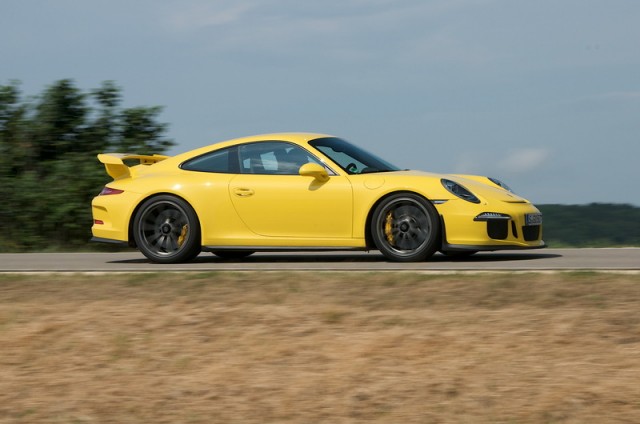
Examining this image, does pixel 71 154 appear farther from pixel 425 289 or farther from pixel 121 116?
pixel 425 289

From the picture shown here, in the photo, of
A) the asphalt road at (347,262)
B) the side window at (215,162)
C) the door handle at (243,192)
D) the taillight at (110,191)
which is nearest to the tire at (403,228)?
the asphalt road at (347,262)

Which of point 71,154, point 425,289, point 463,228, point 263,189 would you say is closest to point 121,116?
point 71,154

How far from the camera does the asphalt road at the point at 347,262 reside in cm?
1052

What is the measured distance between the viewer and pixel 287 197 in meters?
11.3

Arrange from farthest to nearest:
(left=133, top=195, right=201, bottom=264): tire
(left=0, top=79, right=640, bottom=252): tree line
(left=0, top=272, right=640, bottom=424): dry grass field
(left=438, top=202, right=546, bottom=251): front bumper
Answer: (left=0, top=79, right=640, bottom=252): tree line
(left=133, top=195, right=201, bottom=264): tire
(left=438, top=202, right=546, bottom=251): front bumper
(left=0, top=272, right=640, bottom=424): dry grass field

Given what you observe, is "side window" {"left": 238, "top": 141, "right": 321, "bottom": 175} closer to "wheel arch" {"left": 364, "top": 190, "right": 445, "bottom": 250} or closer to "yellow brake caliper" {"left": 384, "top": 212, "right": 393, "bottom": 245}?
"wheel arch" {"left": 364, "top": 190, "right": 445, "bottom": 250}

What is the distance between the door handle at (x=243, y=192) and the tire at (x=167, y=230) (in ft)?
1.74

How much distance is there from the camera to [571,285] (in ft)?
29.4

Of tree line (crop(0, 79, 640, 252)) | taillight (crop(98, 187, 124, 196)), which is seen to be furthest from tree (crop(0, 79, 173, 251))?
taillight (crop(98, 187, 124, 196))

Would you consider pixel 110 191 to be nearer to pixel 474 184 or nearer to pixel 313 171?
pixel 313 171

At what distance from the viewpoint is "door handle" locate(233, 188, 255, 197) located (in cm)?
1143

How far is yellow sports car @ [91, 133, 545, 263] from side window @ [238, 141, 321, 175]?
0.04 ft

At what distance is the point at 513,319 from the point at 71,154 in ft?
39.8

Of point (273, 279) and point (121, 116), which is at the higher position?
point (121, 116)
